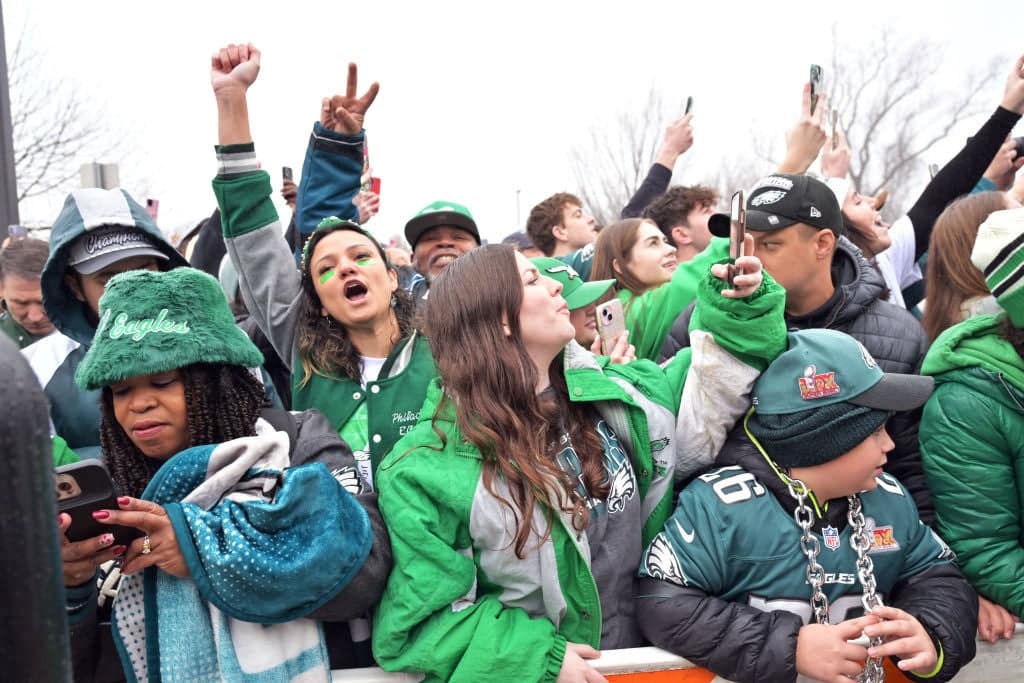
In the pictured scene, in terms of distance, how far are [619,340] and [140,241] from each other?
183 centimetres

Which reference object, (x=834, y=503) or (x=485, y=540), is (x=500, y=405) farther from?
(x=834, y=503)

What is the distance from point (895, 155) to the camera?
34719mm

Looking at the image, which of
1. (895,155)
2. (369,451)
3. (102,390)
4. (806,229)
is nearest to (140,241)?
(102,390)

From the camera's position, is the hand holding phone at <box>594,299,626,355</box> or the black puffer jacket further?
the hand holding phone at <box>594,299,626,355</box>

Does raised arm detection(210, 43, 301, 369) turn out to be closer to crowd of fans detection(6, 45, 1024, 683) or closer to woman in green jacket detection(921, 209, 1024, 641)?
crowd of fans detection(6, 45, 1024, 683)

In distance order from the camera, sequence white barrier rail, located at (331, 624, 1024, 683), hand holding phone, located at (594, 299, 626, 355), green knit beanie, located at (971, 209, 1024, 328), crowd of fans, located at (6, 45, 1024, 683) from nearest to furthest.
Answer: crowd of fans, located at (6, 45, 1024, 683) < white barrier rail, located at (331, 624, 1024, 683) < green knit beanie, located at (971, 209, 1024, 328) < hand holding phone, located at (594, 299, 626, 355)

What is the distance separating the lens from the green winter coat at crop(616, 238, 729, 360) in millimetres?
3939

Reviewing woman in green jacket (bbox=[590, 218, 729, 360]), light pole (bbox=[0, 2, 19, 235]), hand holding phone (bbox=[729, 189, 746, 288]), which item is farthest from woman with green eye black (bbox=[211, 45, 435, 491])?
light pole (bbox=[0, 2, 19, 235])

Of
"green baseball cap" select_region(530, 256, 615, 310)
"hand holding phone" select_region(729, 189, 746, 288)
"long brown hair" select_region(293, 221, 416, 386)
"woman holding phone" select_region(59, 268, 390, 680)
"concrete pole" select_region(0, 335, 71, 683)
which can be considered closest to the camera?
"concrete pole" select_region(0, 335, 71, 683)

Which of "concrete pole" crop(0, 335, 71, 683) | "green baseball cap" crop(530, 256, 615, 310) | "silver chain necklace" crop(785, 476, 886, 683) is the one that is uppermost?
"concrete pole" crop(0, 335, 71, 683)

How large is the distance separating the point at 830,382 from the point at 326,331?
1.81 meters

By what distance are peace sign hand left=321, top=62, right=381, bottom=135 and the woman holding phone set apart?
134 cm

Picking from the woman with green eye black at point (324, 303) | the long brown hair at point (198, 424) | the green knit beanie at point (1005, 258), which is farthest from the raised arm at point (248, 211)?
the green knit beanie at point (1005, 258)

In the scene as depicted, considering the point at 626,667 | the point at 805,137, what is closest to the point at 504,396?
the point at 626,667
